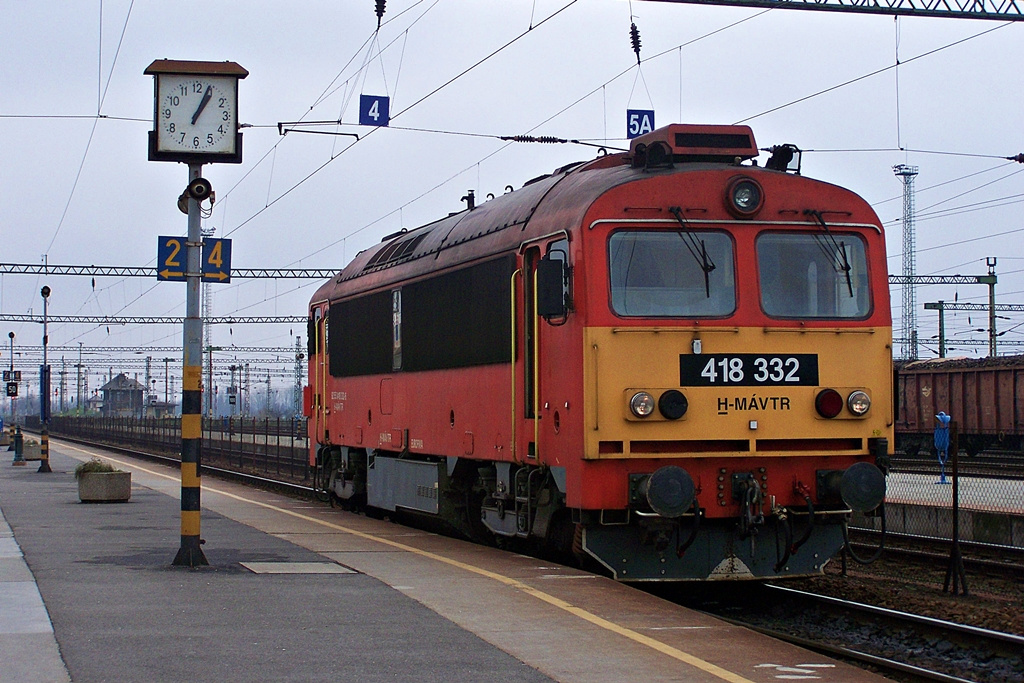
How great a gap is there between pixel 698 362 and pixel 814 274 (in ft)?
4.51

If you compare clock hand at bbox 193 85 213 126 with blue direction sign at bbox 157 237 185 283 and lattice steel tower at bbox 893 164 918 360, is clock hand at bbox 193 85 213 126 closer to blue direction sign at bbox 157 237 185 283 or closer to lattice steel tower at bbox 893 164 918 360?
blue direction sign at bbox 157 237 185 283

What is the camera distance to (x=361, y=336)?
18.0m

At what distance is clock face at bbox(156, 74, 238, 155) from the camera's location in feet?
39.4

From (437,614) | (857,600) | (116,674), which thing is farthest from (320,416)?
(116,674)

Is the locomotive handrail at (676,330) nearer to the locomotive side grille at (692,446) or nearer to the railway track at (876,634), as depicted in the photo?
the locomotive side grille at (692,446)

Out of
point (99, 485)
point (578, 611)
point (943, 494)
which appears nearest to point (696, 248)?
point (578, 611)

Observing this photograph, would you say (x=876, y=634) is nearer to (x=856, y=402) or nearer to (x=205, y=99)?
(x=856, y=402)

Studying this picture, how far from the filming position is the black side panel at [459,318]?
12.7 metres

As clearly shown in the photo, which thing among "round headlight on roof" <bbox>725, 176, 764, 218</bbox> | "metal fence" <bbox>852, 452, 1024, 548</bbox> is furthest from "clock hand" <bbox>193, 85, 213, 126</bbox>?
"metal fence" <bbox>852, 452, 1024, 548</bbox>

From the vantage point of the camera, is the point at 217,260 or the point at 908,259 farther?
the point at 908,259

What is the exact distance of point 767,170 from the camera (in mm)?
11594

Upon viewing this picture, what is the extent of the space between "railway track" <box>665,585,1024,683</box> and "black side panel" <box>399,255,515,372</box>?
2985mm

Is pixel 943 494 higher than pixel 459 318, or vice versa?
pixel 459 318

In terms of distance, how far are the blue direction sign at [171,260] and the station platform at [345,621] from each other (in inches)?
101
